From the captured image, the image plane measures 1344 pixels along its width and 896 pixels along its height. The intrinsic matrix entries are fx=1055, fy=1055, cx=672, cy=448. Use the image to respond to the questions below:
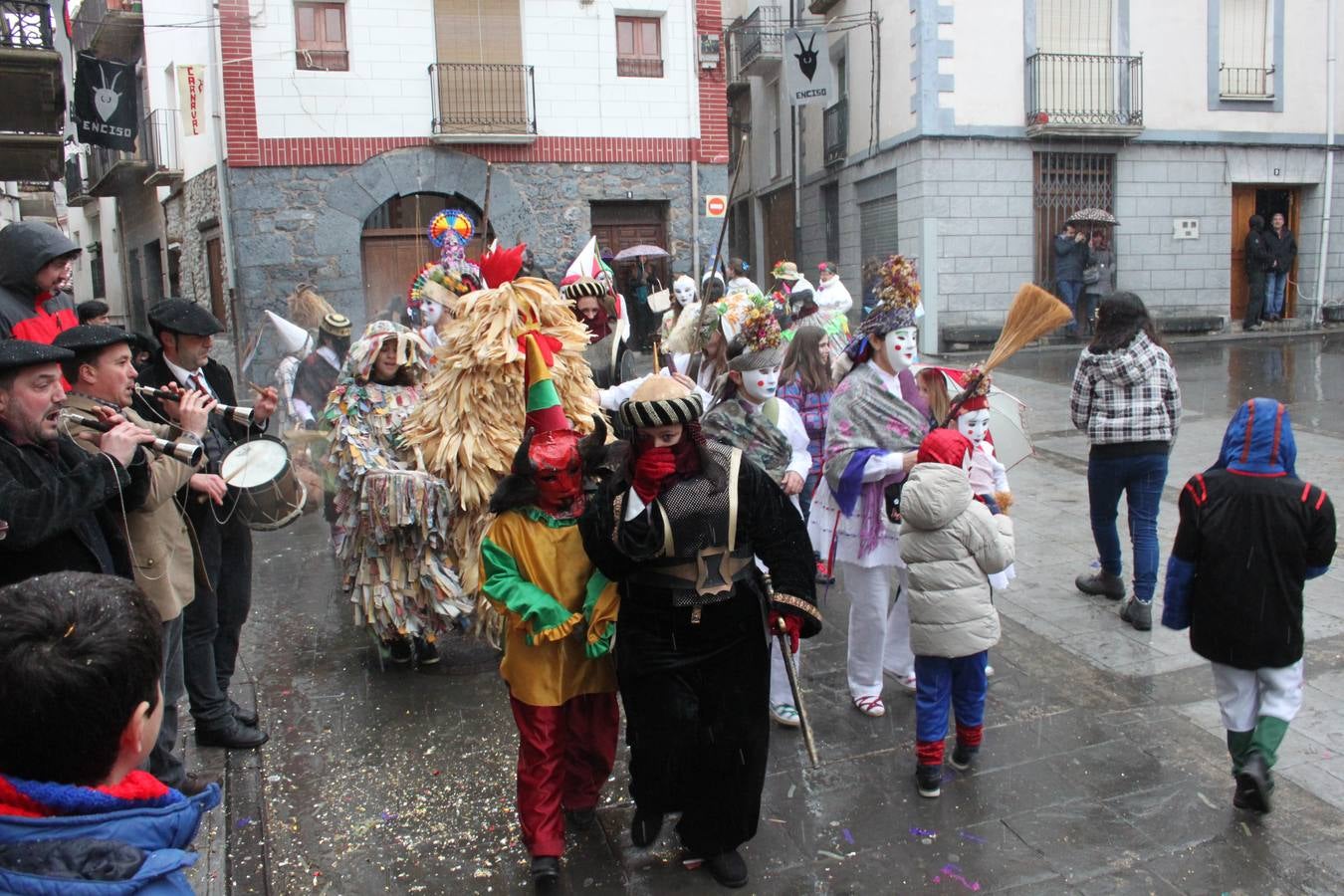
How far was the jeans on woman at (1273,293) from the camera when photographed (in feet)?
60.6

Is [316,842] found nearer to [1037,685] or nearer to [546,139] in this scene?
[1037,685]

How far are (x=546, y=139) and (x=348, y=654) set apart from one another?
12015mm

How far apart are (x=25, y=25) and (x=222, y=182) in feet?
23.4

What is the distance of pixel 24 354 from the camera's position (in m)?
2.79

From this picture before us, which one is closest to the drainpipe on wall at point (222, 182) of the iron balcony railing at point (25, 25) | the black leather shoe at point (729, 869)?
the iron balcony railing at point (25, 25)

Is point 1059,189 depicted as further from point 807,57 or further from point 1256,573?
point 1256,573

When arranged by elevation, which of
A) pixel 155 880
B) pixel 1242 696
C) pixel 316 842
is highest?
pixel 155 880

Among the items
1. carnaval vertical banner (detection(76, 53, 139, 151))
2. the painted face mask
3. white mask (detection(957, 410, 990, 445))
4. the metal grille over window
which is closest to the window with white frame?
the metal grille over window

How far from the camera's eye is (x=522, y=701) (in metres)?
3.41

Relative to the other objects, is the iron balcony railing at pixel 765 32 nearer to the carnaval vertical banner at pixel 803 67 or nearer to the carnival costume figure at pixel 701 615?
the carnaval vertical banner at pixel 803 67

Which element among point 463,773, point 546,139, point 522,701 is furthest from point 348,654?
point 546,139

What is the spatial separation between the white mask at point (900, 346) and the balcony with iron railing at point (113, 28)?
17338 mm

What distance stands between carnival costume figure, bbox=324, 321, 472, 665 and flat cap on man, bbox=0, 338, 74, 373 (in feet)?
5.99

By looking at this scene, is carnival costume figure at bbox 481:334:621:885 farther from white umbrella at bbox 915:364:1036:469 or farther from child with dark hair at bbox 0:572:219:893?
white umbrella at bbox 915:364:1036:469
